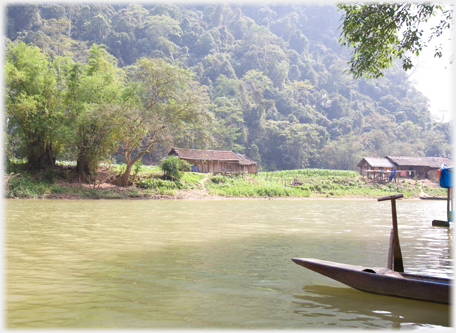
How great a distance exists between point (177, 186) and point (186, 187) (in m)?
0.80

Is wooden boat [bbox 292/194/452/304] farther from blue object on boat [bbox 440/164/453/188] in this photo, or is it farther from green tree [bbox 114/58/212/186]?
green tree [bbox 114/58/212/186]

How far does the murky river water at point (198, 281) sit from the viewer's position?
336 centimetres

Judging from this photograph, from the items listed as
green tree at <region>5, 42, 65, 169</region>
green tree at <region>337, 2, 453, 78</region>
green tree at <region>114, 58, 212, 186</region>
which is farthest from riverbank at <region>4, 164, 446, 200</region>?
green tree at <region>337, 2, 453, 78</region>

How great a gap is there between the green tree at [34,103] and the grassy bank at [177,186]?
1.64 metres

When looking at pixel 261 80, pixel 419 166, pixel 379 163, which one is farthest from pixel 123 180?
pixel 261 80

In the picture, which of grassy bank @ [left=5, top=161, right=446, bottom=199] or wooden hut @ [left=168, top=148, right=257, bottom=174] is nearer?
grassy bank @ [left=5, top=161, right=446, bottom=199]

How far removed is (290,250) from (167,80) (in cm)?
1880

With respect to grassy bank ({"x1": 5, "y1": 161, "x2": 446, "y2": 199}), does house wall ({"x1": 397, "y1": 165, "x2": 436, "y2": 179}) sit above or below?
above

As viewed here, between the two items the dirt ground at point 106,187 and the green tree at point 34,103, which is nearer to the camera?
the green tree at point 34,103

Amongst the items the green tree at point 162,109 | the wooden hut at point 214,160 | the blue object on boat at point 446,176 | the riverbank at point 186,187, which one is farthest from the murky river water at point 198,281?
the wooden hut at point 214,160

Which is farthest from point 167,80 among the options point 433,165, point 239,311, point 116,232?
point 433,165

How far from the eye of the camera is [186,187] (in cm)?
2600

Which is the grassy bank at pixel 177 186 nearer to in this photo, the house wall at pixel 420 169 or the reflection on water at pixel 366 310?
the house wall at pixel 420 169

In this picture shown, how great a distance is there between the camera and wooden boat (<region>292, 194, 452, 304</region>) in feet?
12.2
